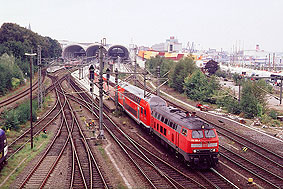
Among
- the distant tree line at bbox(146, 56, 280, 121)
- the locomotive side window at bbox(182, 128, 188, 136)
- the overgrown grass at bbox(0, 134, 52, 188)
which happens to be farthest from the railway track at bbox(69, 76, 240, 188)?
the distant tree line at bbox(146, 56, 280, 121)

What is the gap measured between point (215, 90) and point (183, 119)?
34.1 m

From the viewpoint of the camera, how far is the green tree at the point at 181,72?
62906 mm

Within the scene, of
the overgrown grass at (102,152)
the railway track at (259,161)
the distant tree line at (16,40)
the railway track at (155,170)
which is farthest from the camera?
the distant tree line at (16,40)

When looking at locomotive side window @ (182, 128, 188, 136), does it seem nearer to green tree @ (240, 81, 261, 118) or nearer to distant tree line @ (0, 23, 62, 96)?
green tree @ (240, 81, 261, 118)

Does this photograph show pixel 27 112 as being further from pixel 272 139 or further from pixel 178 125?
pixel 272 139

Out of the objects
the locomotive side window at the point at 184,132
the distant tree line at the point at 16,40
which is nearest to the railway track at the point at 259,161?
the locomotive side window at the point at 184,132

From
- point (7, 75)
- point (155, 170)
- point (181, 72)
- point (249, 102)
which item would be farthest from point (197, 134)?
point (7, 75)

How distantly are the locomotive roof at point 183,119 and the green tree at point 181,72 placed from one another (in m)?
37.6

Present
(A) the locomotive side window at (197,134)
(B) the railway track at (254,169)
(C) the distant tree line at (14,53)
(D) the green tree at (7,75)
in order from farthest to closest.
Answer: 1. (C) the distant tree line at (14,53)
2. (D) the green tree at (7,75)
3. (A) the locomotive side window at (197,134)
4. (B) the railway track at (254,169)

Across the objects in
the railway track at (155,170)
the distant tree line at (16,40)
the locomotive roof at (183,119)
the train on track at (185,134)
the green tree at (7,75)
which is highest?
the distant tree line at (16,40)

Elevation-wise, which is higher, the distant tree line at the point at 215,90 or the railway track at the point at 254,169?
the distant tree line at the point at 215,90

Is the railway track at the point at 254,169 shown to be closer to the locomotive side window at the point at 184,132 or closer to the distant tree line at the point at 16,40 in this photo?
the locomotive side window at the point at 184,132

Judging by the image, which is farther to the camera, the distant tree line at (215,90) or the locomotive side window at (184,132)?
the distant tree line at (215,90)

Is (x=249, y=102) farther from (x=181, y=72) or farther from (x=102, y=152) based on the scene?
(x=181, y=72)
